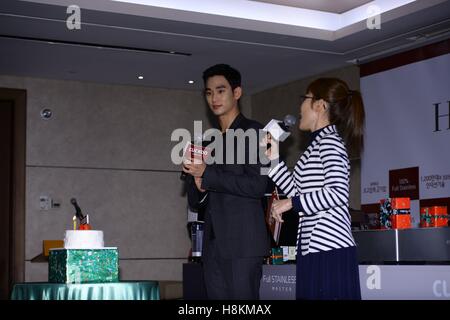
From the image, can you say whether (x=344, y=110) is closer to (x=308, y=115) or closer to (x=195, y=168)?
(x=308, y=115)

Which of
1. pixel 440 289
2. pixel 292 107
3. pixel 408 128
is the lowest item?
pixel 440 289

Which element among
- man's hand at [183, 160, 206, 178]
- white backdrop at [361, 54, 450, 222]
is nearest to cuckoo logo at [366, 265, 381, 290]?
man's hand at [183, 160, 206, 178]

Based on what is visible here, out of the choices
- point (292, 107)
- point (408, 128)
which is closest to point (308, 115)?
point (408, 128)

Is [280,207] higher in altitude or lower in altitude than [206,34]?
lower

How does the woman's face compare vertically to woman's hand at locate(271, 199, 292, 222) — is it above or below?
above

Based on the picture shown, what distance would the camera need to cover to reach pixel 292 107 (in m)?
7.77

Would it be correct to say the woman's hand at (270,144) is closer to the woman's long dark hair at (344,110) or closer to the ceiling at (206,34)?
the woman's long dark hair at (344,110)

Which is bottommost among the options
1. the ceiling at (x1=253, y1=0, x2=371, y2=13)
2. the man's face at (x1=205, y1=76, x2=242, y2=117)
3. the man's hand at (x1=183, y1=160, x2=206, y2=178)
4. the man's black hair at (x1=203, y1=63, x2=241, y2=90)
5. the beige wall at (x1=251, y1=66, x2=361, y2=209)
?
the man's hand at (x1=183, y1=160, x2=206, y2=178)

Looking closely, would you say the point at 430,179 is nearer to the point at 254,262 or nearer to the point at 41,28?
the point at 41,28

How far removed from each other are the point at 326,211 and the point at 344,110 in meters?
0.39

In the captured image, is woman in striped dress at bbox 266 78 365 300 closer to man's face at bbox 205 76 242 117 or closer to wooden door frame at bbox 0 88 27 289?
man's face at bbox 205 76 242 117

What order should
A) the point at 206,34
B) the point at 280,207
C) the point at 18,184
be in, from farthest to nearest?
1. the point at 18,184
2. the point at 206,34
3. the point at 280,207

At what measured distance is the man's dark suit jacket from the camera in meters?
2.67

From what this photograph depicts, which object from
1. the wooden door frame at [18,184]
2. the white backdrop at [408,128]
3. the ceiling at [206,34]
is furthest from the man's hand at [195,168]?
the wooden door frame at [18,184]
